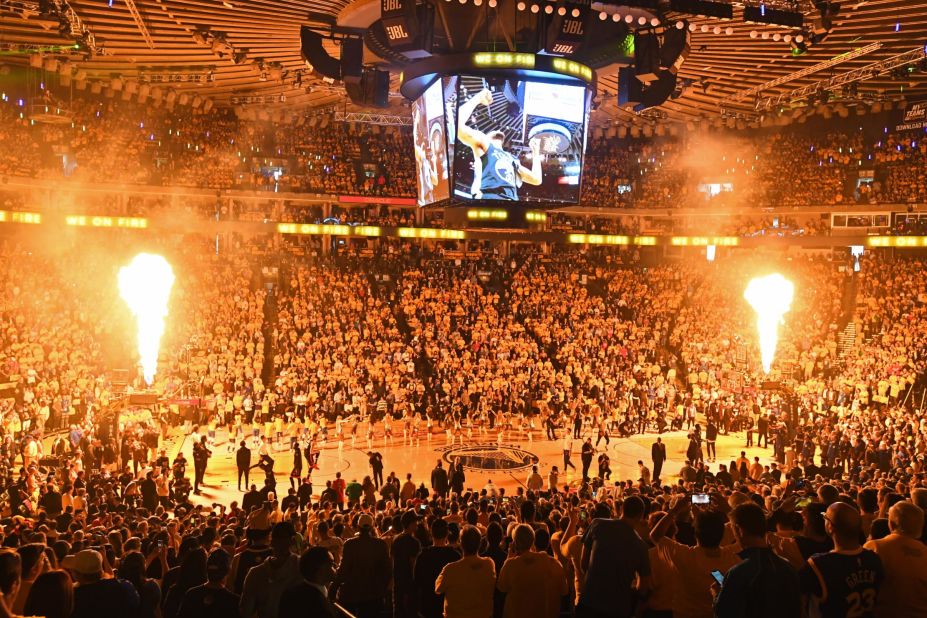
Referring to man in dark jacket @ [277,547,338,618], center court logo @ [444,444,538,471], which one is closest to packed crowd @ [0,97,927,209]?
center court logo @ [444,444,538,471]

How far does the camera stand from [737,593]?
166 inches

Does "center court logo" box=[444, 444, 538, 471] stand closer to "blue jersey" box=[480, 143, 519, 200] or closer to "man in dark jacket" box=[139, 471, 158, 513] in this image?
"blue jersey" box=[480, 143, 519, 200]

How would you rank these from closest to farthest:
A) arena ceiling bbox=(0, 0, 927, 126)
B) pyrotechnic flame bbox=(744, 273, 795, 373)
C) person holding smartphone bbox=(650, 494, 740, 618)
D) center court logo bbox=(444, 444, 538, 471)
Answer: person holding smartphone bbox=(650, 494, 740, 618) < arena ceiling bbox=(0, 0, 927, 126) < center court logo bbox=(444, 444, 538, 471) < pyrotechnic flame bbox=(744, 273, 795, 373)

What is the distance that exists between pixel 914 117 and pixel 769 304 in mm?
11112

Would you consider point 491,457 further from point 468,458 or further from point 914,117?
point 914,117

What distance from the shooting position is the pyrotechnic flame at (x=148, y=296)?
2822 centimetres

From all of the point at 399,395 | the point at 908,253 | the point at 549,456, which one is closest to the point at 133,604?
the point at 549,456

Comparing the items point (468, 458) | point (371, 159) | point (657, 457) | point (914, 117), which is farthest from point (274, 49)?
point (914, 117)

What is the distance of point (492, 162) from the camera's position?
20.9 meters

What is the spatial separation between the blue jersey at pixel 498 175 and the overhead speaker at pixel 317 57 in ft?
14.4

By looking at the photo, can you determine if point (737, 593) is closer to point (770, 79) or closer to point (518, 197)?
point (518, 197)

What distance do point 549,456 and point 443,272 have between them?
14393mm

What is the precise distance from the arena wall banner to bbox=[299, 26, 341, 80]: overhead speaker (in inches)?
1132

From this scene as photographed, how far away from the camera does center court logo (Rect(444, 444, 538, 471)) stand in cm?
2253
